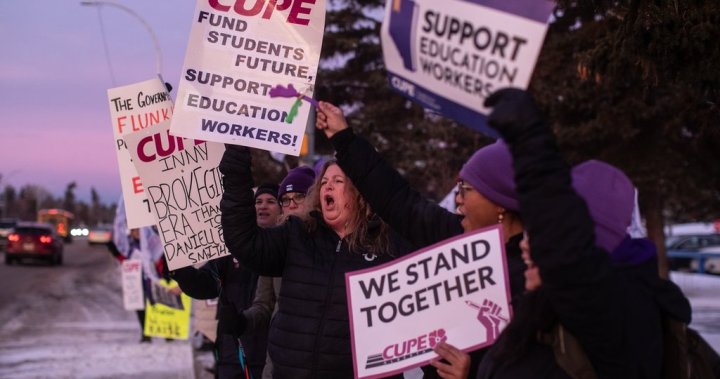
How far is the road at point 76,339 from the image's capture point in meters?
10.7

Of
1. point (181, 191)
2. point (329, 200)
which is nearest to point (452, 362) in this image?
point (329, 200)

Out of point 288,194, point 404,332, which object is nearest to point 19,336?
point 288,194

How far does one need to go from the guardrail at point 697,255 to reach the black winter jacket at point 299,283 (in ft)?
104

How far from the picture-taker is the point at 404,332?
9.80ft

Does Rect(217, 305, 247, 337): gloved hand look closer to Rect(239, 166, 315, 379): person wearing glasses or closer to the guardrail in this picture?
Rect(239, 166, 315, 379): person wearing glasses

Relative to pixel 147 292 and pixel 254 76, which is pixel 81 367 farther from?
pixel 254 76

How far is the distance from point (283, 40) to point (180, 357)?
28.5ft

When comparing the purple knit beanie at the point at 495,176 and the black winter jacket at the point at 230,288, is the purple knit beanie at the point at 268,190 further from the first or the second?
the purple knit beanie at the point at 495,176

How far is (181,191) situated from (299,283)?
1.34m

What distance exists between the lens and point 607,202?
2.27m

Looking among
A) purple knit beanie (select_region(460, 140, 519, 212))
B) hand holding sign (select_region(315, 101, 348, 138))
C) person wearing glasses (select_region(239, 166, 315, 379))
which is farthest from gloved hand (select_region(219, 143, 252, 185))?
purple knit beanie (select_region(460, 140, 519, 212))

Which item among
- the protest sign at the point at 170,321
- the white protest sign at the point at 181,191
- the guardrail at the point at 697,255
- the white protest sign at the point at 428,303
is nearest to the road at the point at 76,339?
the protest sign at the point at 170,321

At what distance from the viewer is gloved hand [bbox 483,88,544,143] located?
2.06 m

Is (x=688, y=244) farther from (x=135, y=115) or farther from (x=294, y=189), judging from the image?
(x=135, y=115)
